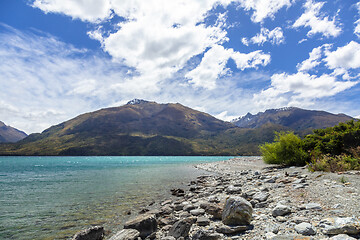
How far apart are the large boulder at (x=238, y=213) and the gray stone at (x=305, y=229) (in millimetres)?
1890

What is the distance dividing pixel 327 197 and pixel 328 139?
871 inches

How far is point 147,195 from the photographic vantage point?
72.0 ft

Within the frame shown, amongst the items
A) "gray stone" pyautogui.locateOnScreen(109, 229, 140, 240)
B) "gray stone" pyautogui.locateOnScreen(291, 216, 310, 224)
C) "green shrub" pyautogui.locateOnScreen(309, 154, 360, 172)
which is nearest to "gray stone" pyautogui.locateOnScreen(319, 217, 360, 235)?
"gray stone" pyautogui.locateOnScreen(291, 216, 310, 224)

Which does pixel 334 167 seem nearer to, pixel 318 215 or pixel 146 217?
pixel 318 215

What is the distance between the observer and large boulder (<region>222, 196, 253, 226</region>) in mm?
7992

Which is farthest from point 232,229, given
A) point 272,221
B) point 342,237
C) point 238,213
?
point 342,237

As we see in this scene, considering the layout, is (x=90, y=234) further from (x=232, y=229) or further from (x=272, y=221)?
(x=272, y=221)

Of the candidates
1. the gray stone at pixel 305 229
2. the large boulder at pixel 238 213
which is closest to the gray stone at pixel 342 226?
the gray stone at pixel 305 229

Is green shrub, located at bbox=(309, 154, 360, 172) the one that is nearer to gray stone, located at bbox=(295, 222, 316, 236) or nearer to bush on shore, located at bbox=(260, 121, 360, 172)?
bush on shore, located at bbox=(260, 121, 360, 172)

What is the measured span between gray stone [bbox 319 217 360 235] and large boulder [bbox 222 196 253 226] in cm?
254

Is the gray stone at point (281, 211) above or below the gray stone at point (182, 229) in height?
above

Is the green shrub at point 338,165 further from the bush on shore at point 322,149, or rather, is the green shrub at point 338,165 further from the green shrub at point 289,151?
the green shrub at point 289,151

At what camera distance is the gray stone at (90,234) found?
9.27 metres

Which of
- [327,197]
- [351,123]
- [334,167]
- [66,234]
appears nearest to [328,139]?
[351,123]
